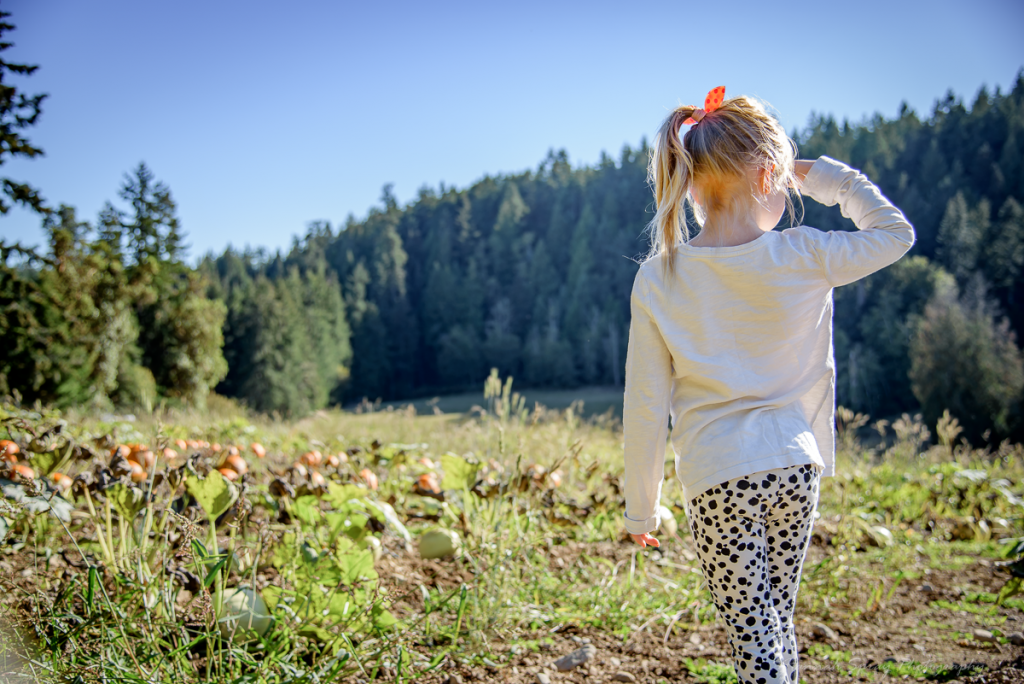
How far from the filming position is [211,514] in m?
1.57

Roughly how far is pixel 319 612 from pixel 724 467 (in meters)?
1.03

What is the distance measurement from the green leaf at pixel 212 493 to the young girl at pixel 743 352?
1.02 m

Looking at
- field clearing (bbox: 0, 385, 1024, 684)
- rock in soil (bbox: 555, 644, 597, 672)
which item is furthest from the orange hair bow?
rock in soil (bbox: 555, 644, 597, 672)

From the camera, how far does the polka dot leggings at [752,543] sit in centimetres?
118

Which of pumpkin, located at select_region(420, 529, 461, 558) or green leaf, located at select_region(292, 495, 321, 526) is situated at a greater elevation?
green leaf, located at select_region(292, 495, 321, 526)

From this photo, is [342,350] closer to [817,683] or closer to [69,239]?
[69,239]

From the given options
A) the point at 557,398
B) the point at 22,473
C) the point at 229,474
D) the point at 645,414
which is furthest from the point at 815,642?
the point at 557,398

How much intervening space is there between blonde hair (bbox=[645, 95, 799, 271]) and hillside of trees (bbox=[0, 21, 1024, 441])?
945cm

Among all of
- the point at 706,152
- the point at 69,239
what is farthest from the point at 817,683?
the point at 69,239

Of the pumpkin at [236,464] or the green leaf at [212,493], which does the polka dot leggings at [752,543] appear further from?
the pumpkin at [236,464]

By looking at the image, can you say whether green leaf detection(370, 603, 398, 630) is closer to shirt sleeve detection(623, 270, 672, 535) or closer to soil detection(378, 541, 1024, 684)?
soil detection(378, 541, 1024, 684)

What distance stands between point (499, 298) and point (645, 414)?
50.4 m

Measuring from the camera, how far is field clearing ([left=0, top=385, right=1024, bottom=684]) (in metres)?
1.34

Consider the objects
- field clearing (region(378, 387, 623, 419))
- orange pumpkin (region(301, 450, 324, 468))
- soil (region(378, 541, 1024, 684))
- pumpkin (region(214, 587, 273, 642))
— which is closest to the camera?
pumpkin (region(214, 587, 273, 642))
